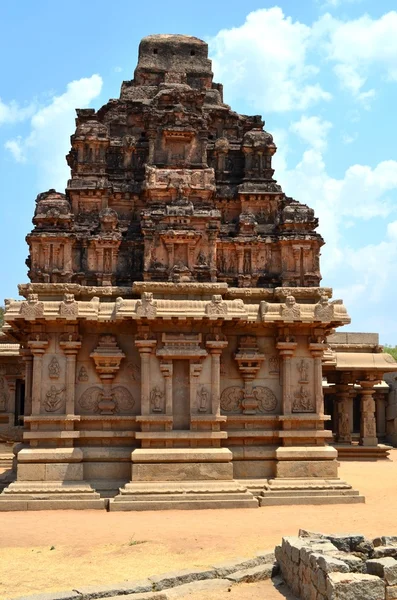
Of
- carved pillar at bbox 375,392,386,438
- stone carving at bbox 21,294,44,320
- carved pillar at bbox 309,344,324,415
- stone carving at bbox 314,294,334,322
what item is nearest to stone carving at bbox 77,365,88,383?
stone carving at bbox 21,294,44,320

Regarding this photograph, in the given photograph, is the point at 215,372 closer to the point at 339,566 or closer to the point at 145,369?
the point at 145,369

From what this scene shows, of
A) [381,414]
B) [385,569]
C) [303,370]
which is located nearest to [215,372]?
[303,370]

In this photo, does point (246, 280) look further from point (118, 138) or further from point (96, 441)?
point (96, 441)

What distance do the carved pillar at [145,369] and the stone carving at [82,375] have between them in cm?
149

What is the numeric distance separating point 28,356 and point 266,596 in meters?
10.8

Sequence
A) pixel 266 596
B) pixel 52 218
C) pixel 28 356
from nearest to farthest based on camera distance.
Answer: pixel 266 596
pixel 28 356
pixel 52 218

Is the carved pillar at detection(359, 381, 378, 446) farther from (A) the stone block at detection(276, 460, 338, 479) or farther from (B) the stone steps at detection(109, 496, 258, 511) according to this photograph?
(B) the stone steps at detection(109, 496, 258, 511)

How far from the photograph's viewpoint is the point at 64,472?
17.6 meters

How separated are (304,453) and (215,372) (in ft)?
9.87

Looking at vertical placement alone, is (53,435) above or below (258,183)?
below

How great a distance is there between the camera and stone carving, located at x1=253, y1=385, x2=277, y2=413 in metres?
18.9

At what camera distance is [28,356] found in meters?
19.2

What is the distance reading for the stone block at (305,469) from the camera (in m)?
18.2

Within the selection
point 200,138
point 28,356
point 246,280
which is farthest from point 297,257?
point 28,356
